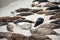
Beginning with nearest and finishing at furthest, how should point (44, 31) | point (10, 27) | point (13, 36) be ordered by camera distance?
point (13, 36) < point (44, 31) < point (10, 27)

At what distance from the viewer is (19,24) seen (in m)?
3.65

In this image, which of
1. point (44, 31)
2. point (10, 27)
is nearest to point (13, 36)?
point (44, 31)

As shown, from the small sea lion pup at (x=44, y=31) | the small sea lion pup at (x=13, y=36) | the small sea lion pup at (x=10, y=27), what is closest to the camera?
the small sea lion pup at (x=13, y=36)

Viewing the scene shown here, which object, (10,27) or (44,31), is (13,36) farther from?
(10,27)

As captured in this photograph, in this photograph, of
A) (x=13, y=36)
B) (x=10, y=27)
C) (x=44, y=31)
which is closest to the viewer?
(x=13, y=36)

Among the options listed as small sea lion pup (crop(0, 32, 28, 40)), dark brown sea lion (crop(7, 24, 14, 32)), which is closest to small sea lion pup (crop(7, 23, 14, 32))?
dark brown sea lion (crop(7, 24, 14, 32))

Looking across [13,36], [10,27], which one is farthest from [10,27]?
[13,36]

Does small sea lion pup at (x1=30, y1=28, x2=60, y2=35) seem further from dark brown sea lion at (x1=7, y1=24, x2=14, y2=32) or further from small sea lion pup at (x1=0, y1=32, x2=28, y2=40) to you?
dark brown sea lion at (x1=7, y1=24, x2=14, y2=32)

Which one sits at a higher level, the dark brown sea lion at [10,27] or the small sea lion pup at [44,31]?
the dark brown sea lion at [10,27]

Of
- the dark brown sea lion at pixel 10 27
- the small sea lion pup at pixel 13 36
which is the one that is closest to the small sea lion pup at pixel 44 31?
the small sea lion pup at pixel 13 36

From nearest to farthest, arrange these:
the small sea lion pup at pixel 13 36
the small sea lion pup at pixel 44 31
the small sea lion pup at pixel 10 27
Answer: the small sea lion pup at pixel 13 36, the small sea lion pup at pixel 44 31, the small sea lion pup at pixel 10 27

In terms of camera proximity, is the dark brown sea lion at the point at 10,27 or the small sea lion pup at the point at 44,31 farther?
the dark brown sea lion at the point at 10,27

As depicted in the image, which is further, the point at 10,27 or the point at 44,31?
the point at 10,27

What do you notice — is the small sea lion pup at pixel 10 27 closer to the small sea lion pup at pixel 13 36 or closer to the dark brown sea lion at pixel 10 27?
the dark brown sea lion at pixel 10 27
